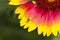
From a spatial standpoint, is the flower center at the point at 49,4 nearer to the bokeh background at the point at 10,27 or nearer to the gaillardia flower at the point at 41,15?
the gaillardia flower at the point at 41,15

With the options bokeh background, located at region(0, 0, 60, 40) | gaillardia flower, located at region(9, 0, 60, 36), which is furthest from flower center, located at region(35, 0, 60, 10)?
bokeh background, located at region(0, 0, 60, 40)

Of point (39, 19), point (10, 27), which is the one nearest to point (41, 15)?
point (39, 19)

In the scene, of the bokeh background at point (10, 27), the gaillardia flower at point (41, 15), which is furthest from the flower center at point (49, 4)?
the bokeh background at point (10, 27)

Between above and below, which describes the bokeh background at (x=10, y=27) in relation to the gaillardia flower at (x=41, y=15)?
below

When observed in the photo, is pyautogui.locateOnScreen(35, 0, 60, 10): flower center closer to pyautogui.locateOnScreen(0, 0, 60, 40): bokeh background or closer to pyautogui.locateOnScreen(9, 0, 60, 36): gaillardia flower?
pyautogui.locateOnScreen(9, 0, 60, 36): gaillardia flower

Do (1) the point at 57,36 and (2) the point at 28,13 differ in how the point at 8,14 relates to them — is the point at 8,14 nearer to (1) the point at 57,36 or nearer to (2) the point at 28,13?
(2) the point at 28,13

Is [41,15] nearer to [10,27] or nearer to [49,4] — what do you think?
[49,4]
